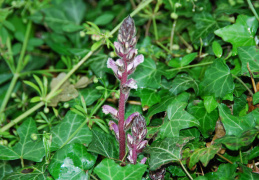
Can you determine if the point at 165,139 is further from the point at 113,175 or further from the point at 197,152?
the point at 113,175

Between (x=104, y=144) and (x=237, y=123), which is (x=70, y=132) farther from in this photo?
(x=237, y=123)

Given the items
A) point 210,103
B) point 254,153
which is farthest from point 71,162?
point 254,153

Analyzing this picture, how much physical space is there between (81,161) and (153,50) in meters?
1.15

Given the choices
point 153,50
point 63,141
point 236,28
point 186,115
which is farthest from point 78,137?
point 236,28

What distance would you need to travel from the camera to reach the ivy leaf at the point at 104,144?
1.70 m

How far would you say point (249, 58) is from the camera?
184 centimetres

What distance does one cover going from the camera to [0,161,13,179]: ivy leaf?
6.57 ft

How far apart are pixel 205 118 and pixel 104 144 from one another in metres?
0.67

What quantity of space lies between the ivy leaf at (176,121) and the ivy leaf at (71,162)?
1.63 feet

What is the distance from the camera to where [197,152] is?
1.62 m

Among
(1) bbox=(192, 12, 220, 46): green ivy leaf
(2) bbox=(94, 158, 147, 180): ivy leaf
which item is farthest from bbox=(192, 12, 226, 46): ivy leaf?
(2) bbox=(94, 158, 147, 180): ivy leaf

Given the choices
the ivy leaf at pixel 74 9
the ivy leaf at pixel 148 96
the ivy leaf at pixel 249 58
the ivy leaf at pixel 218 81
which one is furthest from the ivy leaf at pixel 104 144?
the ivy leaf at pixel 74 9

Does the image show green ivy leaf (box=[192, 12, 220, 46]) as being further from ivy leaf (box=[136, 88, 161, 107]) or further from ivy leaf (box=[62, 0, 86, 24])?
ivy leaf (box=[62, 0, 86, 24])

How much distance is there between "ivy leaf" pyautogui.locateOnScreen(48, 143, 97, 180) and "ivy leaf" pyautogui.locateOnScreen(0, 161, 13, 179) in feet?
1.70
